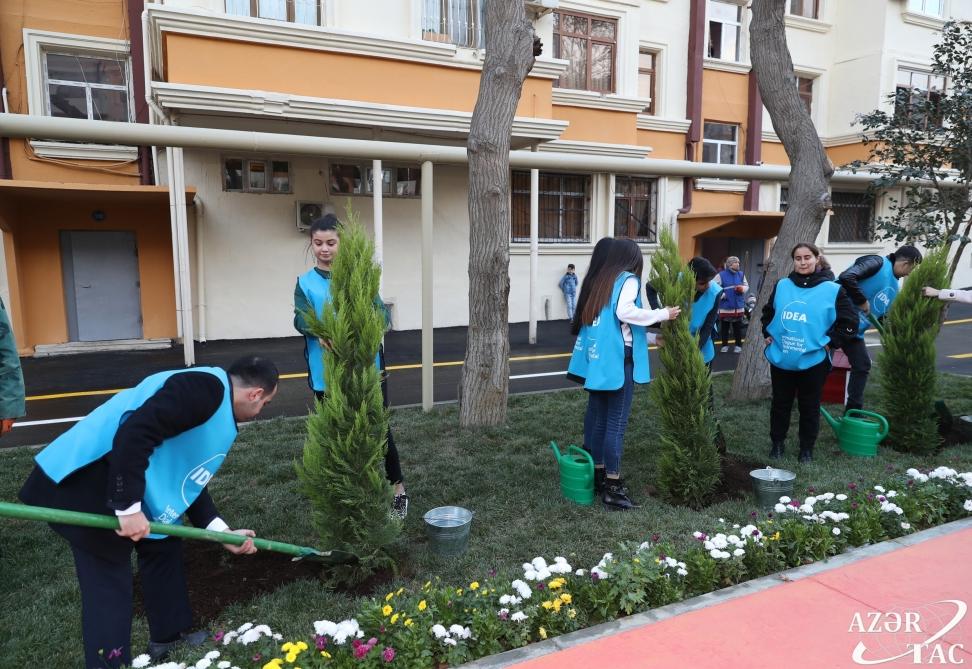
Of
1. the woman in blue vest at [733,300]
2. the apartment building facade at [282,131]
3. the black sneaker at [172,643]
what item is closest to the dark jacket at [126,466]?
the black sneaker at [172,643]

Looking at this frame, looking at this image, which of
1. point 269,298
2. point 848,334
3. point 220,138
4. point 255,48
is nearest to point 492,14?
point 220,138

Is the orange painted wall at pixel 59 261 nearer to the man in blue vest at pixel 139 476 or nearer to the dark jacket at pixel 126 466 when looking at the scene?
the man in blue vest at pixel 139 476

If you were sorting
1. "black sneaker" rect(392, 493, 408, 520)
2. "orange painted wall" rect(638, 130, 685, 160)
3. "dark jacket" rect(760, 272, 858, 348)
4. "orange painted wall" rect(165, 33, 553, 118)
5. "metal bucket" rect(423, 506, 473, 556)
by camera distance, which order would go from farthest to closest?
1. "orange painted wall" rect(638, 130, 685, 160)
2. "orange painted wall" rect(165, 33, 553, 118)
3. "dark jacket" rect(760, 272, 858, 348)
4. "black sneaker" rect(392, 493, 408, 520)
5. "metal bucket" rect(423, 506, 473, 556)

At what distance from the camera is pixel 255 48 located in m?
10.7

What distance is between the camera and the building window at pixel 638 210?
56.3 feet

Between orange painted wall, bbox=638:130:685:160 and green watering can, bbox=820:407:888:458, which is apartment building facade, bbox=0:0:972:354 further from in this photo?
green watering can, bbox=820:407:888:458

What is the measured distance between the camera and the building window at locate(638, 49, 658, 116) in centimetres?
1701

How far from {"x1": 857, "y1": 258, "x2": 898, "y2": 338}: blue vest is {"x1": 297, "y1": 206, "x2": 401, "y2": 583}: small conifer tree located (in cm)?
526

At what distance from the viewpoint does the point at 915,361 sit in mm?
5449

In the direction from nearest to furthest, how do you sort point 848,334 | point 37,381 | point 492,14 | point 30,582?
point 30,582, point 848,334, point 492,14, point 37,381

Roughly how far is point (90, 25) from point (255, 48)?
11.3ft

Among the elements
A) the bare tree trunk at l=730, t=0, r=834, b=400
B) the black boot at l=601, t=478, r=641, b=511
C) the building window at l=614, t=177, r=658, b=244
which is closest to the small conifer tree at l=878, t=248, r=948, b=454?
the bare tree trunk at l=730, t=0, r=834, b=400

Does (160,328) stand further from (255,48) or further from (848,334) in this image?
(848,334)

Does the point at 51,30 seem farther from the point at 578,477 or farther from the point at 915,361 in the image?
the point at 915,361
